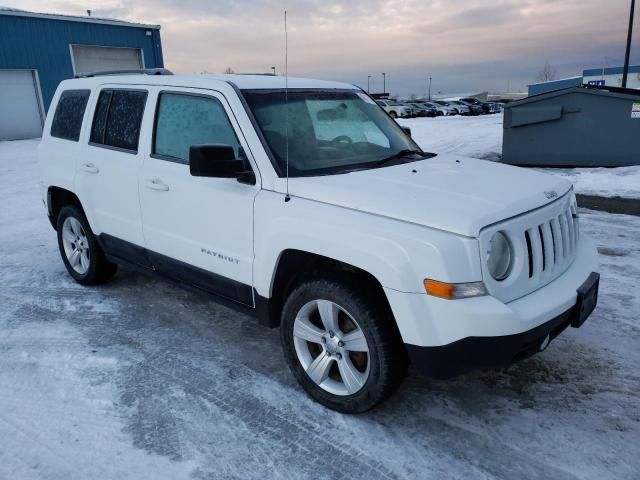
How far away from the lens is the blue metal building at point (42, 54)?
23.0m

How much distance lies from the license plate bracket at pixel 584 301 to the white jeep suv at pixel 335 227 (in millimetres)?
10

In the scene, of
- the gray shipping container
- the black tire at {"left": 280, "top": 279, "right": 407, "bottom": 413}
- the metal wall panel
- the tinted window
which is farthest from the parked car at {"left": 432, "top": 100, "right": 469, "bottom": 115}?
the black tire at {"left": 280, "top": 279, "right": 407, "bottom": 413}

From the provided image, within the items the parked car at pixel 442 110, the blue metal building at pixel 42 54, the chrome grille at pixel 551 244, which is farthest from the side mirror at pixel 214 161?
the parked car at pixel 442 110

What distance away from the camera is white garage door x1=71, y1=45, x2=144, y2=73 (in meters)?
25.5

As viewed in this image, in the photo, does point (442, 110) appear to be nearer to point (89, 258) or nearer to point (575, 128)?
point (575, 128)

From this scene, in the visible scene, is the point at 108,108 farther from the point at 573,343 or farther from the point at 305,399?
the point at 573,343

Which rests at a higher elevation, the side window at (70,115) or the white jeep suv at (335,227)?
the side window at (70,115)

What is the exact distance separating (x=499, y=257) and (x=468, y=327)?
17.0 inches

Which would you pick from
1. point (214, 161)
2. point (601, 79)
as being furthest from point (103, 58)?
point (601, 79)

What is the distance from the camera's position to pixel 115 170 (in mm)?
4289

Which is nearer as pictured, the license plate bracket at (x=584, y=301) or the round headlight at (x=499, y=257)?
the round headlight at (x=499, y=257)

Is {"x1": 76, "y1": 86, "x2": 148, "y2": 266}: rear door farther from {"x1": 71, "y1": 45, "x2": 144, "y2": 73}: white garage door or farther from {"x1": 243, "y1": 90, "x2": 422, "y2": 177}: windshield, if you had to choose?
{"x1": 71, "y1": 45, "x2": 144, "y2": 73}: white garage door

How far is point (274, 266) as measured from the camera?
3.18 meters

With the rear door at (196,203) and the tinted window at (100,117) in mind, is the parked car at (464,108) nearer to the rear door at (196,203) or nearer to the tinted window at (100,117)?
the tinted window at (100,117)
